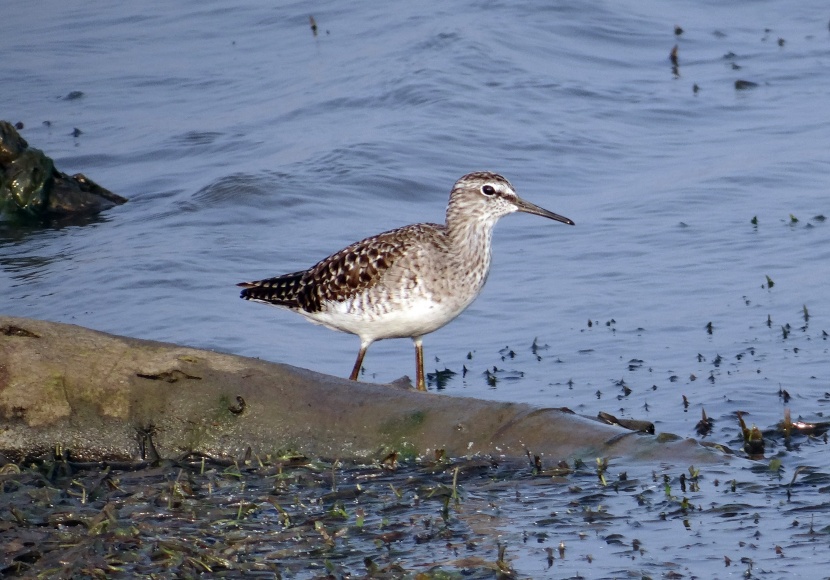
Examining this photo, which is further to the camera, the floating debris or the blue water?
the blue water

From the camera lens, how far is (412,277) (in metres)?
7.12

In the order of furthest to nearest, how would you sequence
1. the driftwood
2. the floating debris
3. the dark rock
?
the dark rock, the floating debris, the driftwood

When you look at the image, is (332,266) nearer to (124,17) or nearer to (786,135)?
(786,135)

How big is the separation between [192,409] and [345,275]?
2014 mm

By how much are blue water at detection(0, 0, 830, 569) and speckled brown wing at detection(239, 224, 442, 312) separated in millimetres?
632

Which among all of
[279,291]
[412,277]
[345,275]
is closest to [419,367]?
[412,277]

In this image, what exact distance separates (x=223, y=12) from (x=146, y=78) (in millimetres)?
2956

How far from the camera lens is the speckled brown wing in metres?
7.25

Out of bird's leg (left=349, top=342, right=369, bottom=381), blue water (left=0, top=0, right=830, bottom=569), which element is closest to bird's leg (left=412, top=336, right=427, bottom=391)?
bird's leg (left=349, top=342, right=369, bottom=381)

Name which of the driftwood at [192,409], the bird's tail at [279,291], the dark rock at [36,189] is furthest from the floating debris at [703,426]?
the dark rock at [36,189]

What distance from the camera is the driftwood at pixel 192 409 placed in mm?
5406

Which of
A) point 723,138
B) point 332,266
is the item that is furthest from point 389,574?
point 723,138

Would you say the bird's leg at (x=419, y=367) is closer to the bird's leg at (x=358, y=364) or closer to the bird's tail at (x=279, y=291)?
the bird's leg at (x=358, y=364)

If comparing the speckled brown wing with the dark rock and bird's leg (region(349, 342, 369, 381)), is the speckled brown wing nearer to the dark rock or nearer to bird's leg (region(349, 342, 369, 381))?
bird's leg (region(349, 342, 369, 381))
